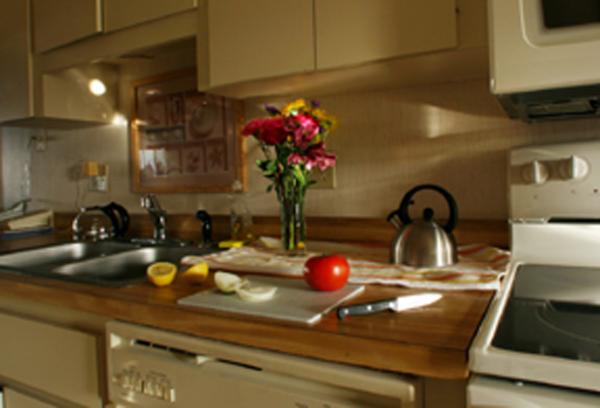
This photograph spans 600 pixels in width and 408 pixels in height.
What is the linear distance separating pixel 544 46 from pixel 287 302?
642 mm

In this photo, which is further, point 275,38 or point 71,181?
point 71,181

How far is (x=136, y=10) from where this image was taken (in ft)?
4.69

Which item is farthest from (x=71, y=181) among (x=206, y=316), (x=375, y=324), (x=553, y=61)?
(x=553, y=61)

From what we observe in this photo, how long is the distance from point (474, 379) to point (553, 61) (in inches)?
21.9

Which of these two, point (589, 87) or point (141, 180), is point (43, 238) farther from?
point (589, 87)

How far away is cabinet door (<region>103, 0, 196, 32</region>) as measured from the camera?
4.41 ft

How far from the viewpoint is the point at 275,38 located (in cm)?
118

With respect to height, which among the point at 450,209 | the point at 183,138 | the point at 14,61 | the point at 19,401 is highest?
the point at 14,61

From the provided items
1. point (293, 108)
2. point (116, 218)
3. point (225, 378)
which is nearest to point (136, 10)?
point (293, 108)

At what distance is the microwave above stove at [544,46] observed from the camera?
775mm

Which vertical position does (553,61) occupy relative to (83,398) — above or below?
above

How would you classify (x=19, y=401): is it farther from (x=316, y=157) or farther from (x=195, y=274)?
(x=316, y=157)

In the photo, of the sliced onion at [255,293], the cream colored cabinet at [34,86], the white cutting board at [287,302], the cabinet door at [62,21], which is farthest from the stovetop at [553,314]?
the cream colored cabinet at [34,86]

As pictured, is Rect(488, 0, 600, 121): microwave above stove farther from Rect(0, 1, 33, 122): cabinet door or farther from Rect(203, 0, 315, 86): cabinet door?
Rect(0, 1, 33, 122): cabinet door
